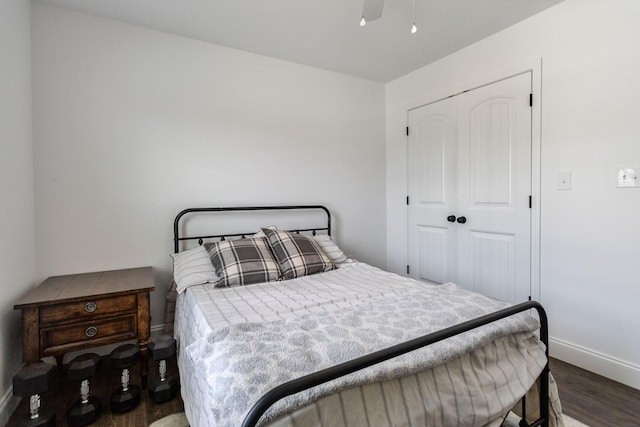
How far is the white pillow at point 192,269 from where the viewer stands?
2.02 metres

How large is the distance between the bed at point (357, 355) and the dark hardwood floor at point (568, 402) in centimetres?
39

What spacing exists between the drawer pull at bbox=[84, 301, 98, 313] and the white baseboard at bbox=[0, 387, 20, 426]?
544 mm

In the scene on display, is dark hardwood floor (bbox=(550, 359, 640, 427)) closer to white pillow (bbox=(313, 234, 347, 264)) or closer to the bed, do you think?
the bed

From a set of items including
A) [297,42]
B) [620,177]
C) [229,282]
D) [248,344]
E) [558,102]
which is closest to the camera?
[248,344]

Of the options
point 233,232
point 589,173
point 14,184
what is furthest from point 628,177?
point 14,184

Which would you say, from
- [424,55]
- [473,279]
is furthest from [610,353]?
[424,55]

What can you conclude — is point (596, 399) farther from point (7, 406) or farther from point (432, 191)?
point (7, 406)

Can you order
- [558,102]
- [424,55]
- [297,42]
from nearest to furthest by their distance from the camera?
[558,102] → [297,42] → [424,55]

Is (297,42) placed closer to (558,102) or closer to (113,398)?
(558,102)

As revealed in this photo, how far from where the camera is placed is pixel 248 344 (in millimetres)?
1091

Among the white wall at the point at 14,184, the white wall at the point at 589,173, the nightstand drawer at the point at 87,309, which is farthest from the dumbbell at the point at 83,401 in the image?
the white wall at the point at 589,173

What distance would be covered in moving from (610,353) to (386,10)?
270 cm

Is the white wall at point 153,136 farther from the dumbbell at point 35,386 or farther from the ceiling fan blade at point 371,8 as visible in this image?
the ceiling fan blade at point 371,8

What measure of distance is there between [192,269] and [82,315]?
0.63m
